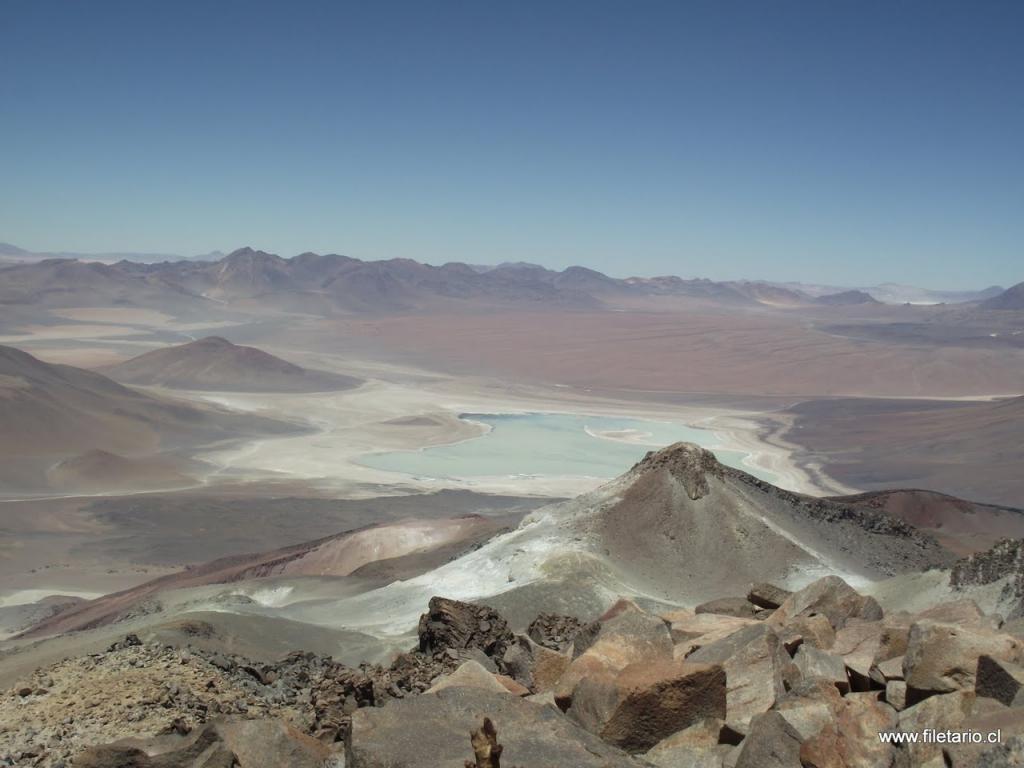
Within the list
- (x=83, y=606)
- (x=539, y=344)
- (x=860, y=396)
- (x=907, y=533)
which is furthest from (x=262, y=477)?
(x=539, y=344)

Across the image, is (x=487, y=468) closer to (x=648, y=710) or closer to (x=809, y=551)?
(x=809, y=551)

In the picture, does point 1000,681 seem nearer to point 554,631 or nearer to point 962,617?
point 962,617

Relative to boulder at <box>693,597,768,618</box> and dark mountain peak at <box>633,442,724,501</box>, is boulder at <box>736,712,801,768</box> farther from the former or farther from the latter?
dark mountain peak at <box>633,442,724,501</box>

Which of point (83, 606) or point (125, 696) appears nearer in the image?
point (125, 696)

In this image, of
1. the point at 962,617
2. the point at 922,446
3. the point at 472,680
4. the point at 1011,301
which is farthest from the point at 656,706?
the point at 1011,301

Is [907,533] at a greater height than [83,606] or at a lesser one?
greater
